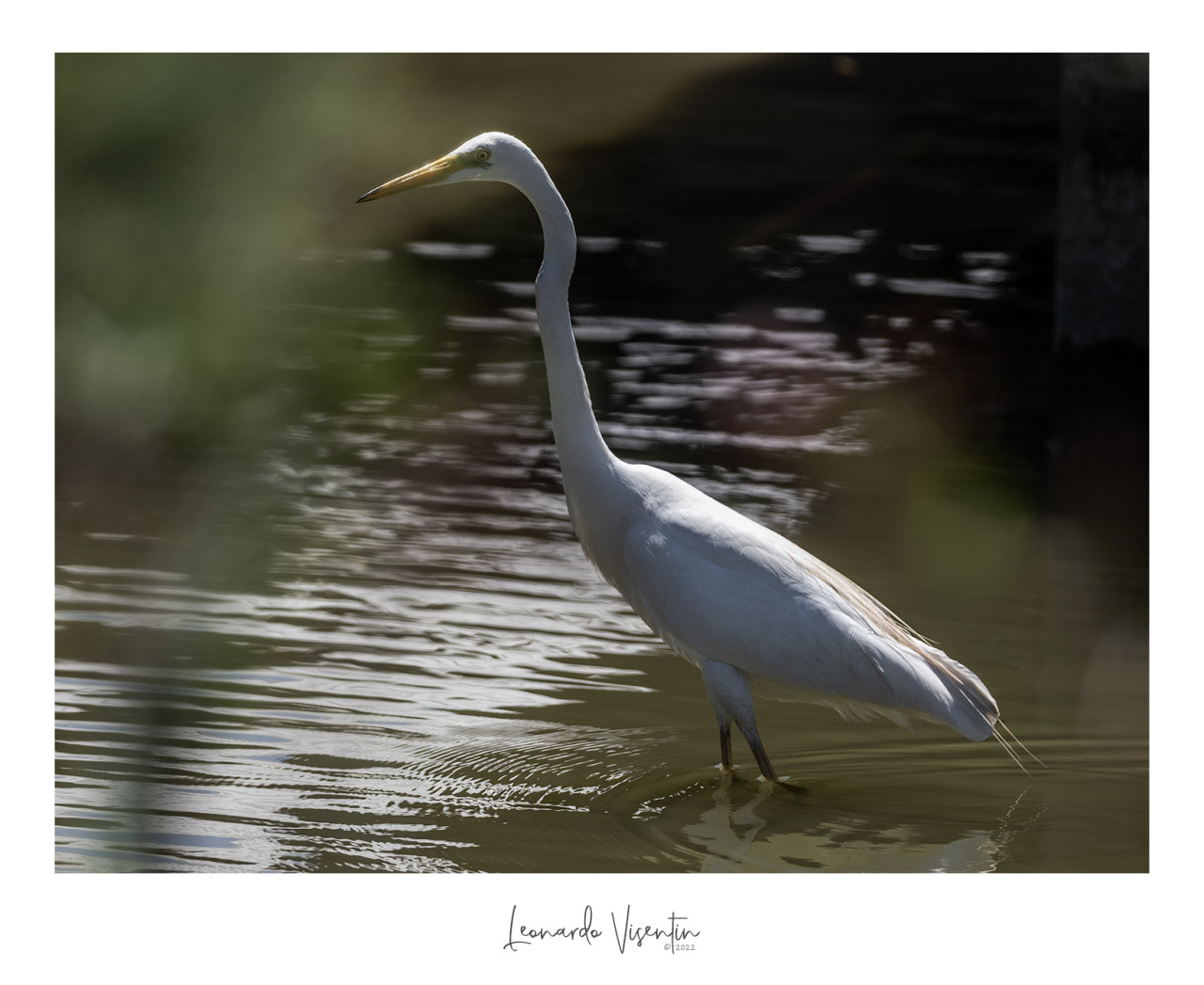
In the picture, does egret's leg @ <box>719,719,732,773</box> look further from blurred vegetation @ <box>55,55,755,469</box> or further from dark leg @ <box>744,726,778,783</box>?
blurred vegetation @ <box>55,55,755,469</box>

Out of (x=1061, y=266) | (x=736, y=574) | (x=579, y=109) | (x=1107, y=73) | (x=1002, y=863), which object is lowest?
(x=1002, y=863)

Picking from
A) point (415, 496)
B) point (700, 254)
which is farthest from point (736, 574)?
point (700, 254)

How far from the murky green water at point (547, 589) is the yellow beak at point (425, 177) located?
0.42 m

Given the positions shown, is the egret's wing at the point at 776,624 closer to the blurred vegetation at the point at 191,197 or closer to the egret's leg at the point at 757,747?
the egret's leg at the point at 757,747

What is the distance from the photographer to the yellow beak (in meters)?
2.50

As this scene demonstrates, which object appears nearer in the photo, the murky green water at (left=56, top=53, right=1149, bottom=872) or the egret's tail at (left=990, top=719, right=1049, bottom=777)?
the murky green water at (left=56, top=53, right=1149, bottom=872)

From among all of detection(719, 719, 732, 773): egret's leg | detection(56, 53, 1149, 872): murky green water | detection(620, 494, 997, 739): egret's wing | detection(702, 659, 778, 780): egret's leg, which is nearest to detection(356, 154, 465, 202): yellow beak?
detection(56, 53, 1149, 872): murky green water

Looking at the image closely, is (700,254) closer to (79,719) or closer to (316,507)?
(316,507)

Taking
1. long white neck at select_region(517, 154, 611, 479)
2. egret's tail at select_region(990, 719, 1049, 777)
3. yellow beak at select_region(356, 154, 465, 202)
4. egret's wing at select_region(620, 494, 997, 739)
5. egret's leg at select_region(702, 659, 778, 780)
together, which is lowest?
egret's tail at select_region(990, 719, 1049, 777)

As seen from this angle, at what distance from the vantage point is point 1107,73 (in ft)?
10.9

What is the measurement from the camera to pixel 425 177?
251cm

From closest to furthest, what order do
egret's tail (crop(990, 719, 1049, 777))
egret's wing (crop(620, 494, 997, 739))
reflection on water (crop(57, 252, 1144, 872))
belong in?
reflection on water (crop(57, 252, 1144, 872)) → egret's wing (crop(620, 494, 997, 739)) → egret's tail (crop(990, 719, 1049, 777))

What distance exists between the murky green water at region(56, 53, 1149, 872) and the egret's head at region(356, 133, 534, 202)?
46cm

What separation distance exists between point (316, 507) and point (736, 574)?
1.98 meters
